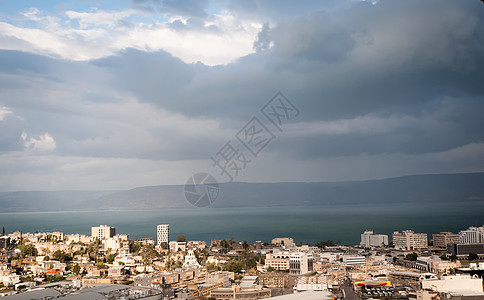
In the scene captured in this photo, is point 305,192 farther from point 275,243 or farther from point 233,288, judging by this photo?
point 233,288

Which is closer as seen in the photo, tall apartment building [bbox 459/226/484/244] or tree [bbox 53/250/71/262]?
tree [bbox 53/250/71/262]

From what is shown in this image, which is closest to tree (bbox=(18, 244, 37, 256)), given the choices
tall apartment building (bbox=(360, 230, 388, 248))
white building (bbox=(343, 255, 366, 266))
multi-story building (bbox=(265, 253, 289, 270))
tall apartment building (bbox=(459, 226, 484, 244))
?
multi-story building (bbox=(265, 253, 289, 270))

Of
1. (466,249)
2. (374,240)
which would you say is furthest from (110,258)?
(374,240)

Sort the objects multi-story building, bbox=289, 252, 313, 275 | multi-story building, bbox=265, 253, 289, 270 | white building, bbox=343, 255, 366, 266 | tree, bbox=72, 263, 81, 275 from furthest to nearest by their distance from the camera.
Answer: white building, bbox=343, 255, 366, 266, multi-story building, bbox=265, 253, 289, 270, multi-story building, bbox=289, 252, 313, 275, tree, bbox=72, 263, 81, 275

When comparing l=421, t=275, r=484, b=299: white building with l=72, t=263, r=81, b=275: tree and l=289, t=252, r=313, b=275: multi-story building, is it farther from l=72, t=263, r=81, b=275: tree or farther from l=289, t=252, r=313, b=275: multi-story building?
l=72, t=263, r=81, b=275: tree

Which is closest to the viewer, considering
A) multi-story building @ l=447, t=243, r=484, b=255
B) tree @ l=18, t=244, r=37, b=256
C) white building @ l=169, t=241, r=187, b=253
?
tree @ l=18, t=244, r=37, b=256

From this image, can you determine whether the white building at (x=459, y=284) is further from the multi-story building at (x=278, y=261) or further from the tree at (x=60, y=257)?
the tree at (x=60, y=257)

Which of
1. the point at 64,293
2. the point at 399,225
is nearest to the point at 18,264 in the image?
the point at 64,293

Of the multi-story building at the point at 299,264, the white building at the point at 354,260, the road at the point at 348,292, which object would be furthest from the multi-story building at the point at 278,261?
the road at the point at 348,292
